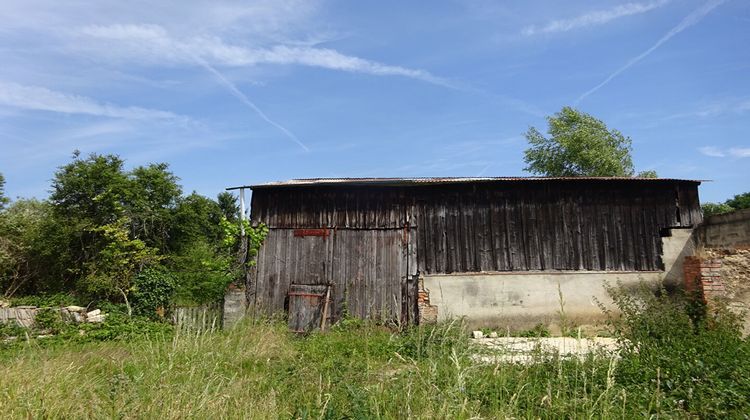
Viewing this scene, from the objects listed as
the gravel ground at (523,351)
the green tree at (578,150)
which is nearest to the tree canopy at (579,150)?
the green tree at (578,150)

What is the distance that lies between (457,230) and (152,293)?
9262mm

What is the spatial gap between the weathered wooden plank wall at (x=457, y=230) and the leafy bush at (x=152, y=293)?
3.94 metres

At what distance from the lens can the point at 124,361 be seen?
569 cm

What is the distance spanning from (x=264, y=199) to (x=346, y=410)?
350 inches

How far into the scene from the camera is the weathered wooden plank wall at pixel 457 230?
11.5 meters

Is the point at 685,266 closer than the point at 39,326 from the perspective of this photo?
Yes

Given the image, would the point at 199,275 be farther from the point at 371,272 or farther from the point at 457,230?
the point at 457,230

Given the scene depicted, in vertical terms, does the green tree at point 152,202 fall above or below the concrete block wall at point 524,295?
above

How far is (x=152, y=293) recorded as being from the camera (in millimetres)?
13469

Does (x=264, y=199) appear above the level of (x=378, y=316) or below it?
above

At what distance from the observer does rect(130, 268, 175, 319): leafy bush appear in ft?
43.9

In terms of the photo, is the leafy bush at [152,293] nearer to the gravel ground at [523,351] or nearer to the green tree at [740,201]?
the gravel ground at [523,351]

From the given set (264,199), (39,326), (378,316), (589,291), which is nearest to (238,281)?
(264,199)

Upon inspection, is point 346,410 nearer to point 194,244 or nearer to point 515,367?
point 515,367
